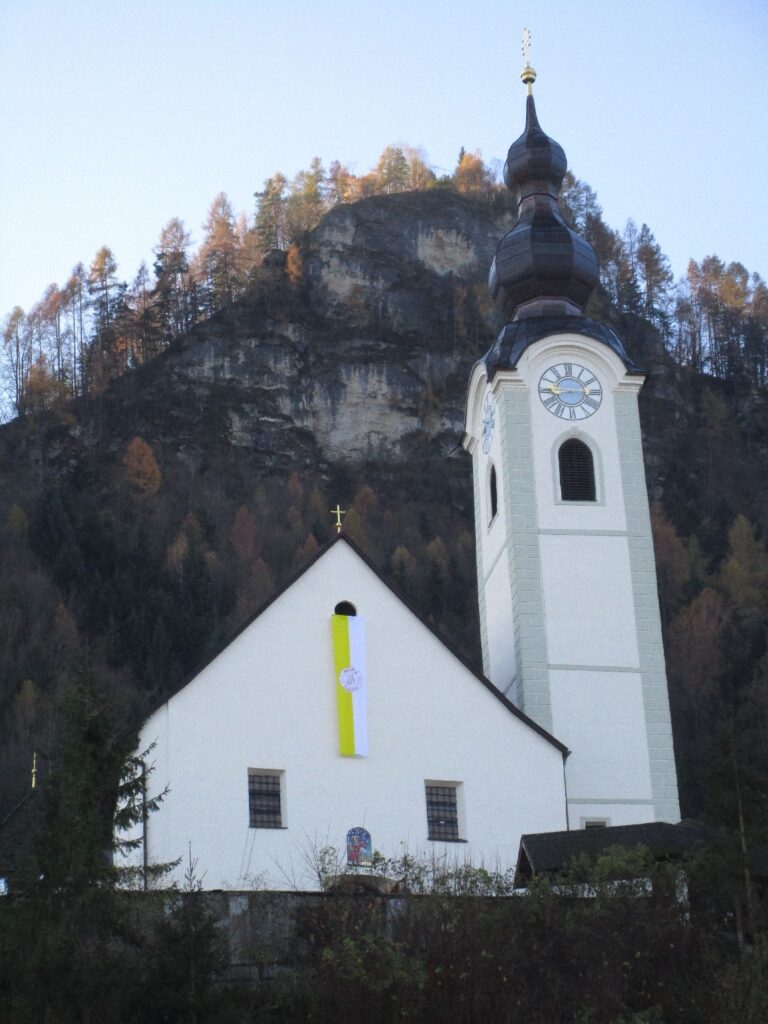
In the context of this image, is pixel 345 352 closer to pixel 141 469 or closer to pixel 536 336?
pixel 141 469

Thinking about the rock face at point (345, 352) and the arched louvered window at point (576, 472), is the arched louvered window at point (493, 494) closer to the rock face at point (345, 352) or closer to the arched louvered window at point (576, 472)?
the arched louvered window at point (576, 472)

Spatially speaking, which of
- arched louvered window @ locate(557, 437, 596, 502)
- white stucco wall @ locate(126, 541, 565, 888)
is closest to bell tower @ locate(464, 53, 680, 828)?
arched louvered window @ locate(557, 437, 596, 502)

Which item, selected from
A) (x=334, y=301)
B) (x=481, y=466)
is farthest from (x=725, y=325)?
(x=481, y=466)

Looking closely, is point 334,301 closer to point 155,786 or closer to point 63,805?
point 155,786

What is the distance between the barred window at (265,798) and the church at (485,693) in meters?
0.03

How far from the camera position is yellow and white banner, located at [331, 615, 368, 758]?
2978 centimetres

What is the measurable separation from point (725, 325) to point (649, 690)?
82.1 metres

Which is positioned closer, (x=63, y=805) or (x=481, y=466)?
(x=63, y=805)

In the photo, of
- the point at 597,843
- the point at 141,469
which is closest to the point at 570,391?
the point at 597,843

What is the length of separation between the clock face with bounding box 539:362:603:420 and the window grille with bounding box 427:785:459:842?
8.62 meters

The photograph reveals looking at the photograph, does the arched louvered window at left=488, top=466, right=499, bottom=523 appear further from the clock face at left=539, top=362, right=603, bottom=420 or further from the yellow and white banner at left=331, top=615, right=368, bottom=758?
the yellow and white banner at left=331, top=615, right=368, bottom=758

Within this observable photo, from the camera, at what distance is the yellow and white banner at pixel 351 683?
97.7 ft

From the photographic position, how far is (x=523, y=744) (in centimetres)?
3077

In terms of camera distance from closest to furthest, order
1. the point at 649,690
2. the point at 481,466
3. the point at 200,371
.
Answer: the point at 649,690
the point at 481,466
the point at 200,371
